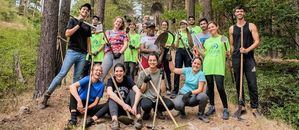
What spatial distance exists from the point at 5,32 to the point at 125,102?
72.4ft

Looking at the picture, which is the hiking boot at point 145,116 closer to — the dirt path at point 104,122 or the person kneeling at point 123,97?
the dirt path at point 104,122

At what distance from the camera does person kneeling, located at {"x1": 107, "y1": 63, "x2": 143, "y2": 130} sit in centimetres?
A: 611

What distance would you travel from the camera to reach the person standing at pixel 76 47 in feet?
22.4

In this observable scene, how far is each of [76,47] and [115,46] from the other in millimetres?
951

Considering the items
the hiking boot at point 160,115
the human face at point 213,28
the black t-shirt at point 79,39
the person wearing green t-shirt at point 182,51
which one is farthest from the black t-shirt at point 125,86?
the person wearing green t-shirt at point 182,51

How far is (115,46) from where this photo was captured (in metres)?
7.70

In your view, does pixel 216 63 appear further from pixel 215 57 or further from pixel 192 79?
pixel 192 79

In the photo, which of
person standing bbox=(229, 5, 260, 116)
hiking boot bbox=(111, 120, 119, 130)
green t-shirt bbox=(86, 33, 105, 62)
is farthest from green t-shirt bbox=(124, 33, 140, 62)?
hiking boot bbox=(111, 120, 119, 130)

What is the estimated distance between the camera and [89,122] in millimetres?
6117

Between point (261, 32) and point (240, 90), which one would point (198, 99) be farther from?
point (261, 32)

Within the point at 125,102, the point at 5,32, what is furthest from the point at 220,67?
the point at 5,32

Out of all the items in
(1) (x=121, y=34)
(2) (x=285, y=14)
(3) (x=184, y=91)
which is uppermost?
(2) (x=285, y=14)

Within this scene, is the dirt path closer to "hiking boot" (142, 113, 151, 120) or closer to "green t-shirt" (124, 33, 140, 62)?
"hiking boot" (142, 113, 151, 120)

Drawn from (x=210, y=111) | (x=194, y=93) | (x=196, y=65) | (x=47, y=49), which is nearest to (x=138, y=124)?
(x=194, y=93)
